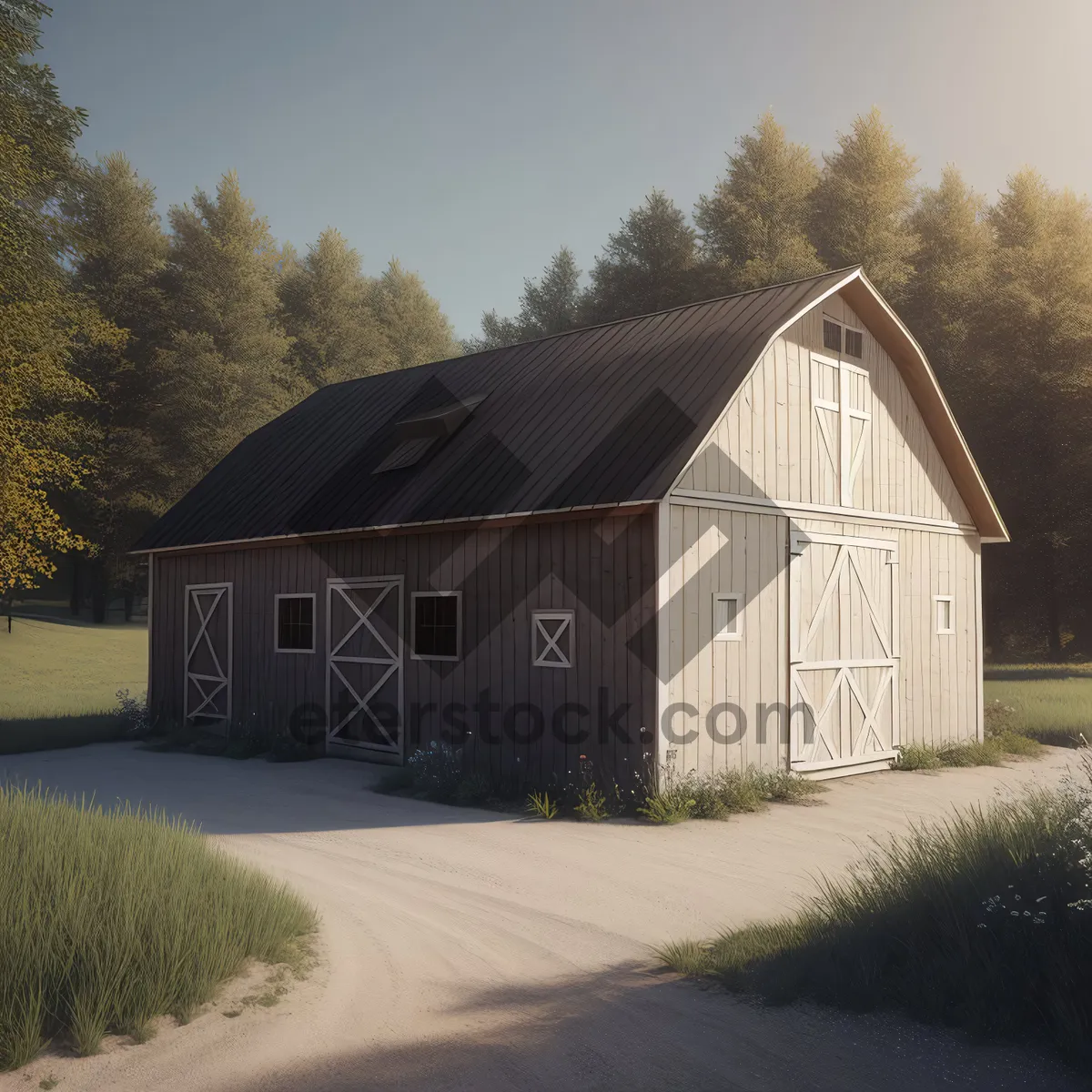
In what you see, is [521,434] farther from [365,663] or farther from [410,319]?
[410,319]

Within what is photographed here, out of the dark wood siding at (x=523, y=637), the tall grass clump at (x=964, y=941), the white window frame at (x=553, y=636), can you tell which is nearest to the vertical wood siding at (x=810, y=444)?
the dark wood siding at (x=523, y=637)

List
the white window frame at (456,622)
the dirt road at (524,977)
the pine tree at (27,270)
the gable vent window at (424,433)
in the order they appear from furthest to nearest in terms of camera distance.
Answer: the gable vent window at (424,433) < the pine tree at (27,270) < the white window frame at (456,622) < the dirt road at (524,977)

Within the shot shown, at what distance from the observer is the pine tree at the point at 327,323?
143 ft

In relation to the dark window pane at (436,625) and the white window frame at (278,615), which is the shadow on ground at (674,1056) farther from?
the white window frame at (278,615)

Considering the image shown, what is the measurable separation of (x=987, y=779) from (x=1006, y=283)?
25.2 metres

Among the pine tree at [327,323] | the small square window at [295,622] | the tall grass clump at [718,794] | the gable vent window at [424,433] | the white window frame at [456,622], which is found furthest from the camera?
the pine tree at [327,323]

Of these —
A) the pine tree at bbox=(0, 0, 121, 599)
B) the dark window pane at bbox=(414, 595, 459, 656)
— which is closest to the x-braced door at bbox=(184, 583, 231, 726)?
the pine tree at bbox=(0, 0, 121, 599)

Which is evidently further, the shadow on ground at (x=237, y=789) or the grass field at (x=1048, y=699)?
the grass field at (x=1048, y=699)

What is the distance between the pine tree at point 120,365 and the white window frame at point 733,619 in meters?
29.9

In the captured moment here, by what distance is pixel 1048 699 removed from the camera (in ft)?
67.7

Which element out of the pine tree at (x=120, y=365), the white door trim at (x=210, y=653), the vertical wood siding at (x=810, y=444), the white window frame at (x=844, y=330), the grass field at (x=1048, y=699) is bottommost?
the grass field at (x=1048, y=699)

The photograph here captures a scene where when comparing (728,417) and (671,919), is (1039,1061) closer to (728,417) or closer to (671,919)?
(671,919)

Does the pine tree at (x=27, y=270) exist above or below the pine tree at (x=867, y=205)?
below

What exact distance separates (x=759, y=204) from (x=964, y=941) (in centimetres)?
3539
